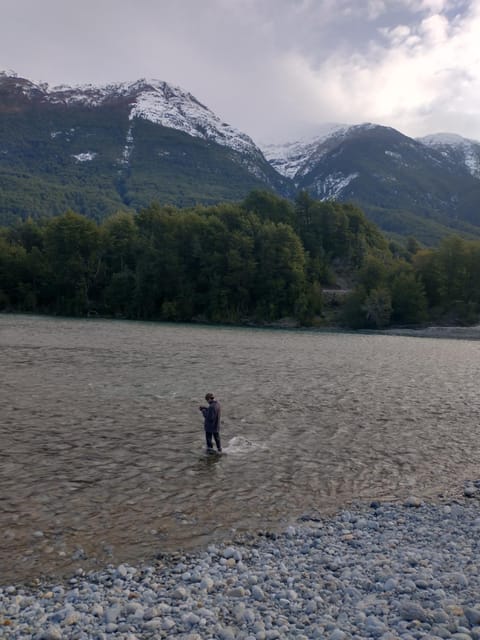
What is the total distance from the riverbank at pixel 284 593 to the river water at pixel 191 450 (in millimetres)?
1100

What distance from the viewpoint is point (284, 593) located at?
9594 mm

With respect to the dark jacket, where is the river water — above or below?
below

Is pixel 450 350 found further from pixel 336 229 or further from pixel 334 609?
pixel 336 229

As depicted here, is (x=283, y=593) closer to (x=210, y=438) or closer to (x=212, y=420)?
(x=212, y=420)

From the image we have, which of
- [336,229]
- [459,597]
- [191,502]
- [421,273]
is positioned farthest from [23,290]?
[459,597]

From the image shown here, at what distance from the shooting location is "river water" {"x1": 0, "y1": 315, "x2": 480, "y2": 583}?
42.6 ft

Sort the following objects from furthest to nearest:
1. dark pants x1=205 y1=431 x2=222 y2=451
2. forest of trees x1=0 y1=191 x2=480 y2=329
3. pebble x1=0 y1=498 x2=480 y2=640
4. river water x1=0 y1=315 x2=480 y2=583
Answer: forest of trees x1=0 y1=191 x2=480 y2=329, dark pants x1=205 y1=431 x2=222 y2=451, river water x1=0 y1=315 x2=480 y2=583, pebble x1=0 y1=498 x2=480 y2=640

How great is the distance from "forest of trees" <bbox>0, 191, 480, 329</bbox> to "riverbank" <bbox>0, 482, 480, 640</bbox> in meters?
90.4

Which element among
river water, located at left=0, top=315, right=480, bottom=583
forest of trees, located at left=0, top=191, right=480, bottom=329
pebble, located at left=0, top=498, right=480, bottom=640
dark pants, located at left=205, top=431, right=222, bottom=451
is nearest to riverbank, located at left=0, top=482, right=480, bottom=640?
pebble, located at left=0, top=498, right=480, bottom=640

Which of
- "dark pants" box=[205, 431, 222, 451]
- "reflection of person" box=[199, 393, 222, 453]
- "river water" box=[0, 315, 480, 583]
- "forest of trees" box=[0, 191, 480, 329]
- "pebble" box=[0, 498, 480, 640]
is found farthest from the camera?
"forest of trees" box=[0, 191, 480, 329]

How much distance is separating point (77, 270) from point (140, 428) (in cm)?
9892

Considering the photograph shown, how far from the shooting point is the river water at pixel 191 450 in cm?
1298

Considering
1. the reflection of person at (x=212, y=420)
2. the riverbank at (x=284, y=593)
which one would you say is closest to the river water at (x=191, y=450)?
the reflection of person at (x=212, y=420)

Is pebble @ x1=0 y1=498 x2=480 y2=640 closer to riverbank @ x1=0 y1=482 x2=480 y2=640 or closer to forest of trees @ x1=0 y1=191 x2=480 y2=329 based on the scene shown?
riverbank @ x1=0 y1=482 x2=480 y2=640
